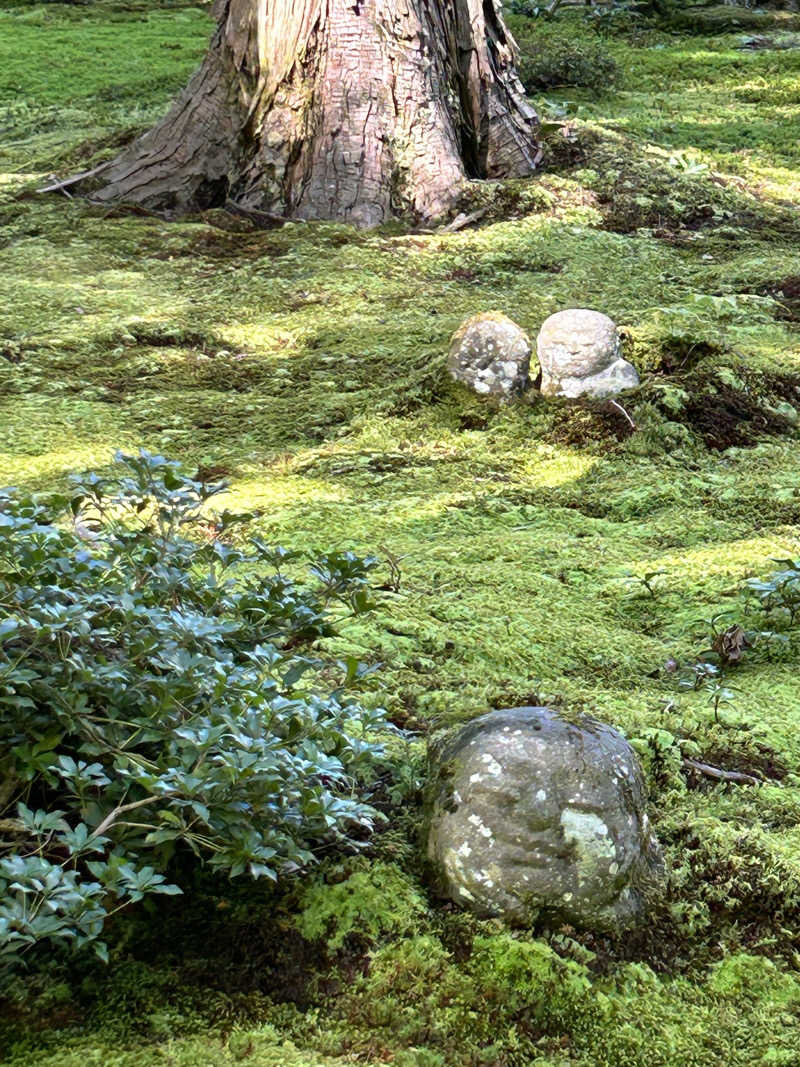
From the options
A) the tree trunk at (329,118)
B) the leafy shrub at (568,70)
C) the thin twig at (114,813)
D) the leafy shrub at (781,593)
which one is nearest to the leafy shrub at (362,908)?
the thin twig at (114,813)

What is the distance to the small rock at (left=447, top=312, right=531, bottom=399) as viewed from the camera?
5.42 meters

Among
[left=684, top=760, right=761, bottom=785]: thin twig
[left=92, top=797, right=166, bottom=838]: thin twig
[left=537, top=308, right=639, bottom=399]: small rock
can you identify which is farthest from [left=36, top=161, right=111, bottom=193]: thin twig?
[left=92, top=797, right=166, bottom=838]: thin twig

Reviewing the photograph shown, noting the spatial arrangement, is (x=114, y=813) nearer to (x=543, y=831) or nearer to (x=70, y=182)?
(x=543, y=831)

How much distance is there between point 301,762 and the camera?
213 centimetres

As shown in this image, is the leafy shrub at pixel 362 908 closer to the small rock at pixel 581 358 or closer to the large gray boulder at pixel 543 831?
the large gray boulder at pixel 543 831

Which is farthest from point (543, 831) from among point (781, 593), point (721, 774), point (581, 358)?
point (581, 358)

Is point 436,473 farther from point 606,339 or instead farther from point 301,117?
point 301,117

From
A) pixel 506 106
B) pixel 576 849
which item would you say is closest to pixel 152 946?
pixel 576 849

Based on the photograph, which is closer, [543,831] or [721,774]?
[543,831]

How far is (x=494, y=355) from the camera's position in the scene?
5.44 m

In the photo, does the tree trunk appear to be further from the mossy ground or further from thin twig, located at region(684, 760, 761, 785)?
thin twig, located at region(684, 760, 761, 785)

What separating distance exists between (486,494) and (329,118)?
4350 mm

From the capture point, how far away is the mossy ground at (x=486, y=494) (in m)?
2.14

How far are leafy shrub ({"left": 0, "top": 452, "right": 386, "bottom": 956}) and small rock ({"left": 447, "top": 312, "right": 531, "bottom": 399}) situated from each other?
127 inches
